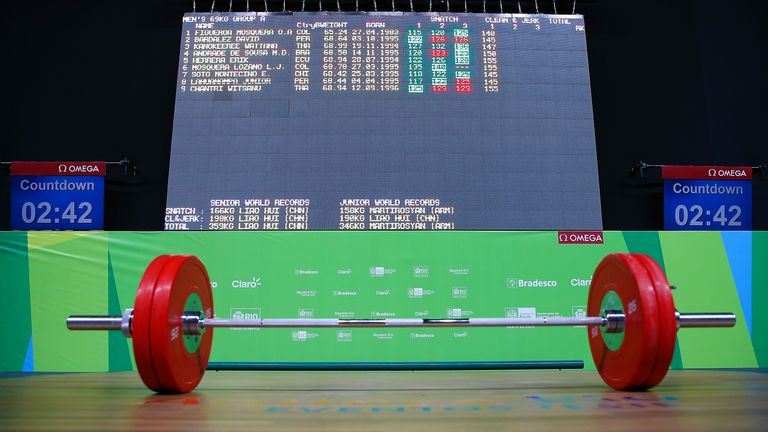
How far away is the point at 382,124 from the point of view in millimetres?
4113

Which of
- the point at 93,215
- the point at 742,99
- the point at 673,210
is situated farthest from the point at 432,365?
the point at 742,99

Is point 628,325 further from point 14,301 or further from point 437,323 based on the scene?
point 14,301

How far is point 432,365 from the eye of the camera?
3115mm

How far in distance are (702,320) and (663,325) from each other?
0.23m

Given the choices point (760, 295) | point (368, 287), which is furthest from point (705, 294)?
point (368, 287)

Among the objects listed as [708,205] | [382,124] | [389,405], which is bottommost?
[389,405]

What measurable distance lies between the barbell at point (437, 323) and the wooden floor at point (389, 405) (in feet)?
0.28

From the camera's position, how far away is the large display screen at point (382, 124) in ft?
13.0

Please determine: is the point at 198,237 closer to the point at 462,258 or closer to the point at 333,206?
the point at 333,206

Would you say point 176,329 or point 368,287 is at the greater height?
point 368,287

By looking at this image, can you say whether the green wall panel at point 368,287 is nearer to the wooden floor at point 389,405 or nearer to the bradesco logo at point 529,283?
→ the bradesco logo at point 529,283

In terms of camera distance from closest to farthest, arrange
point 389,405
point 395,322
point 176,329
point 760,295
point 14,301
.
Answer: point 389,405 < point 176,329 < point 395,322 < point 14,301 < point 760,295

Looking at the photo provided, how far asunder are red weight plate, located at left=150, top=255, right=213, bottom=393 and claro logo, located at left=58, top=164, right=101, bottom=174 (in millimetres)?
2266

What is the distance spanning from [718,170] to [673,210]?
404 millimetres
